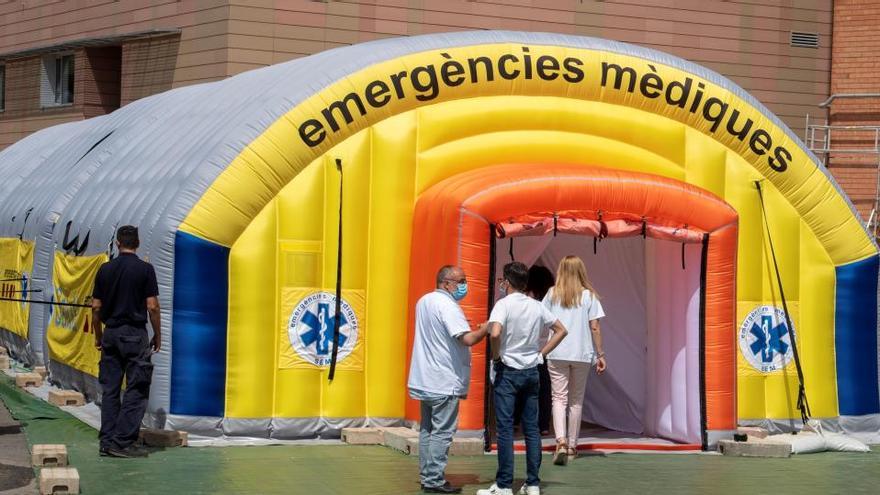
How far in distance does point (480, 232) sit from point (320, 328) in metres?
1.72

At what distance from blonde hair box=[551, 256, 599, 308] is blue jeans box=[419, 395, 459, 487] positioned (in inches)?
79.6

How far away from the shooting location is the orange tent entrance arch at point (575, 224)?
12.2 metres

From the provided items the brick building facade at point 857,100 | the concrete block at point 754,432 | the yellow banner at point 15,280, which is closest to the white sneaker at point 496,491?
the concrete block at point 754,432

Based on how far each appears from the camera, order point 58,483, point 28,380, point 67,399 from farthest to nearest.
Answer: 1. point 28,380
2. point 67,399
3. point 58,483

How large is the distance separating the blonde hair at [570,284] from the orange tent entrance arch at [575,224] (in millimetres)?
539

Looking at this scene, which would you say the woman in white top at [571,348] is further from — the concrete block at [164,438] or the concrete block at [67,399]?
the concrete block at [67,399]

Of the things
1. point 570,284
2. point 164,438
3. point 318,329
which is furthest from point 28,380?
point 570,284

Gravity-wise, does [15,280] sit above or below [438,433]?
above

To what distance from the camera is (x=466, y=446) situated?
39.5 feet

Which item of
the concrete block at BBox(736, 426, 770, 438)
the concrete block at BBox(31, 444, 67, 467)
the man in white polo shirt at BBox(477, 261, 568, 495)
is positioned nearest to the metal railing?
the concrete block at BBox(736, 426, 770, 438)

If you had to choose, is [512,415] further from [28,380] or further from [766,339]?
[28,380]

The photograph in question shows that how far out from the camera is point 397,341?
43.1ft

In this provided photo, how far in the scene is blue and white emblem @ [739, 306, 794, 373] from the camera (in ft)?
45.6

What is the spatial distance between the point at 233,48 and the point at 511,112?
1251 cm
